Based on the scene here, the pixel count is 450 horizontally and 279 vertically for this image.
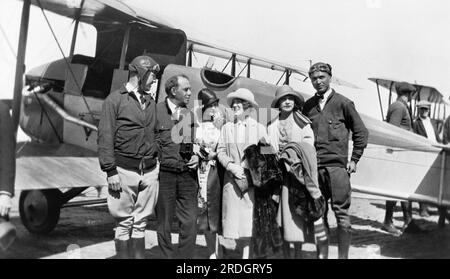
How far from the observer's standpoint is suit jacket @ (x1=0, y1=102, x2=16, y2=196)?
267cm

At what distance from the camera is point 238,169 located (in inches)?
150

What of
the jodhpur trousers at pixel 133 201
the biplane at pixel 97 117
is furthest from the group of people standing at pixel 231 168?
the biplane at pixel 97 117

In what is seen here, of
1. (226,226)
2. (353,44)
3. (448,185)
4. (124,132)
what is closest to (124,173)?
(124,132)

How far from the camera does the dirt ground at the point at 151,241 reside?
4914 mm

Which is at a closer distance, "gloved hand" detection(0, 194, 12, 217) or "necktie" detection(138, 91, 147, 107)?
"gloved hand" detection(0, 194, 12, 217)

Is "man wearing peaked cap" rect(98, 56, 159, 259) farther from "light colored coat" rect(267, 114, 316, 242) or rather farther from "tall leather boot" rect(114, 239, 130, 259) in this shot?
"light colored coat" rect(267, 114, 316, 242)

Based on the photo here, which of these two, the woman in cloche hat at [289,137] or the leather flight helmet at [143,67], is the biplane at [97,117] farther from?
the leather flight helmet at [143,67]

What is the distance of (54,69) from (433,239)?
590 cm

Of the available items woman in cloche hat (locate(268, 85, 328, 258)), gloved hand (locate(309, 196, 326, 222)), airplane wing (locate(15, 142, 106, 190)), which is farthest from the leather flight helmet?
gloved hand (locate(309, 196, 326, 222))

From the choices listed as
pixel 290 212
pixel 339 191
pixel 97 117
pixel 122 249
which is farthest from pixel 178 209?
pixel 97 117

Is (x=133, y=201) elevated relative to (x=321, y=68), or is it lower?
lower

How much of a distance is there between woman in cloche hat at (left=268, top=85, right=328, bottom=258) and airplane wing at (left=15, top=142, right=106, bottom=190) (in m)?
2.00

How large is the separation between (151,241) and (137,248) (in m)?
1.76

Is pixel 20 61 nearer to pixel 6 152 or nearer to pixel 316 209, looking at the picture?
pixel 6 152
